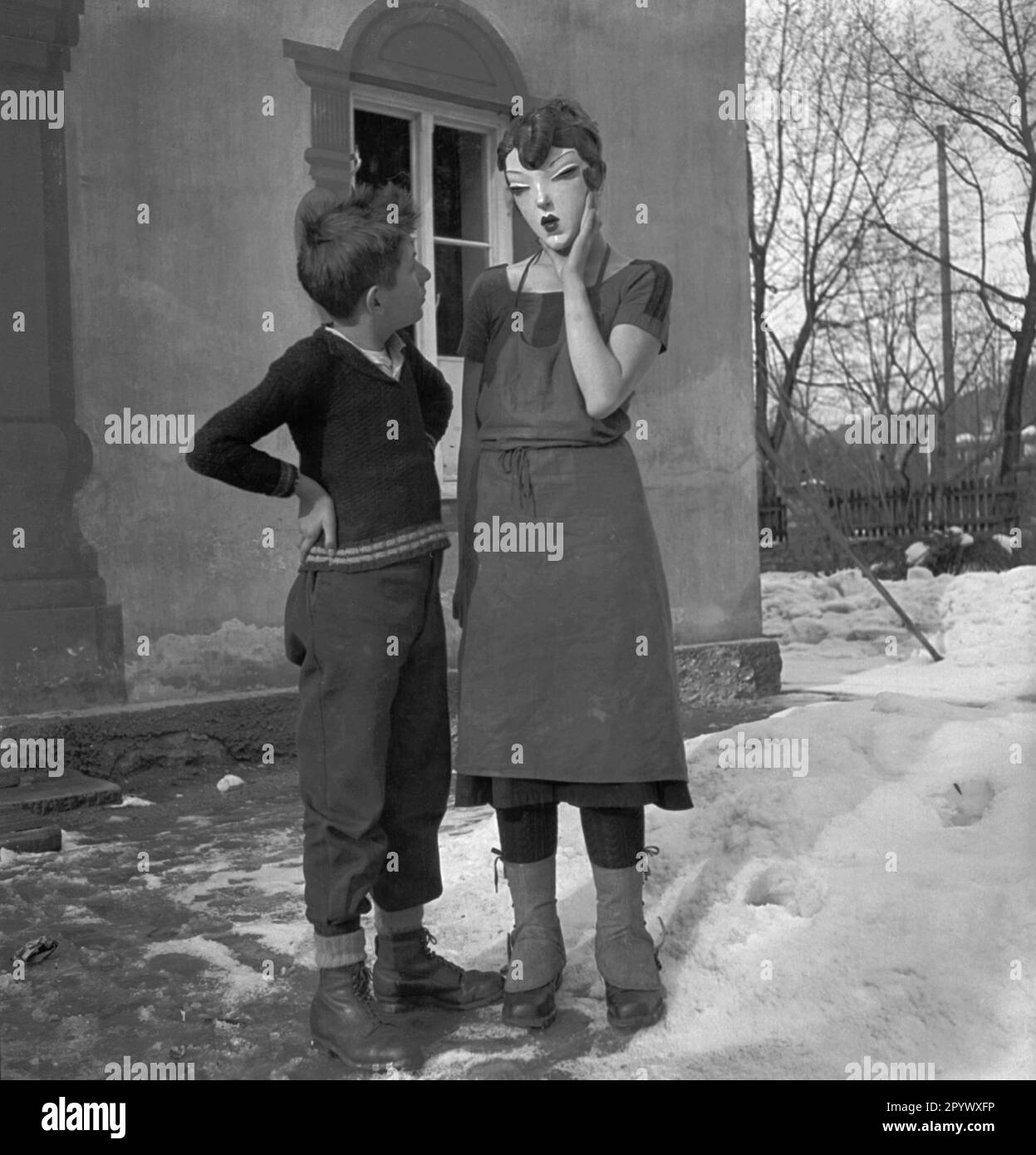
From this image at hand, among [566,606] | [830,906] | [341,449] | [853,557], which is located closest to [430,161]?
[853,557]

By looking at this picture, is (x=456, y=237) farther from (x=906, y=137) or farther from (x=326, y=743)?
(x=906, y=137)

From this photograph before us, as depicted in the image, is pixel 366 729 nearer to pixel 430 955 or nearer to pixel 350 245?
pixel 430 955

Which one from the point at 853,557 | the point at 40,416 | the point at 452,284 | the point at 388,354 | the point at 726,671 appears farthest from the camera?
the point at 853,557

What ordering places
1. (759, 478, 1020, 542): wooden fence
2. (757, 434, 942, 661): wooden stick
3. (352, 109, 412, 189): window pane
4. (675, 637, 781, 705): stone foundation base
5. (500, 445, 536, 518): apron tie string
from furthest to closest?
(759, 478, 1020, 542): wooden fence
(757, 434, 942, 661): wooden stick
(675, 637, 781, 705): stone foundation base
(352, 109, 412, 189): window pane
(500, 445, 536, 518): apron tie string

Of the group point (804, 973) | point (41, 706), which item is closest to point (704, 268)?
point (41, 706)

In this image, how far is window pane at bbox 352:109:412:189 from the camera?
619cm

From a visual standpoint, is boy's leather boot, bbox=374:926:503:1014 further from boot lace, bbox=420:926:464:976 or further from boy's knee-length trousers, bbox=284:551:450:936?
boy's knee-length trousers, bbox=284:551:450:936

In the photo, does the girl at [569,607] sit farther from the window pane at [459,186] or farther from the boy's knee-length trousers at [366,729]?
the window pane at [459,186]

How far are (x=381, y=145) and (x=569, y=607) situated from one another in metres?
4.37

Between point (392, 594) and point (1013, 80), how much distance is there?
1896 centimetres

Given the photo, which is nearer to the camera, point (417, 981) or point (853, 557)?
point (417, 981)

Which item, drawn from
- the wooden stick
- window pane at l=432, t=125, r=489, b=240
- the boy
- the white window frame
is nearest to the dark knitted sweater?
the boy

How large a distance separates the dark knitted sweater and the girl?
17 cm

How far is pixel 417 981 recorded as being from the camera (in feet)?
8.90
